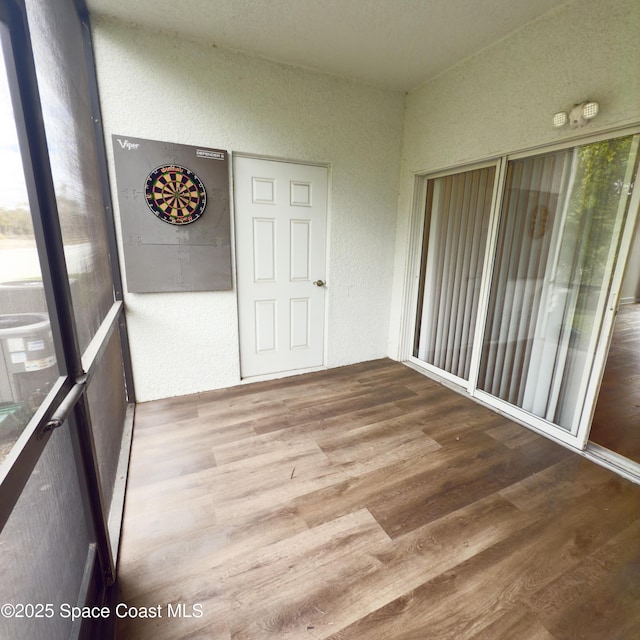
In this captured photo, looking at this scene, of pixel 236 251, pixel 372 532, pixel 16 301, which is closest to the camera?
pixel 16 301

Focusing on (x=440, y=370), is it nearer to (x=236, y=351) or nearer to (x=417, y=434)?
(x=417, y=434)

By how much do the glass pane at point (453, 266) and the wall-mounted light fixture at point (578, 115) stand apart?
2.07ft

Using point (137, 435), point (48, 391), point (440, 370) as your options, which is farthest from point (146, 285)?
point (440, 370)

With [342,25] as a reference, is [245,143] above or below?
below

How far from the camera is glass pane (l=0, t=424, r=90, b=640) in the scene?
Answer: 0.67 meters

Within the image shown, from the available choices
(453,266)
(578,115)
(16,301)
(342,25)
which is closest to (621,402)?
(453,266)

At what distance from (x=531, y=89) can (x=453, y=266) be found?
55.4 inches

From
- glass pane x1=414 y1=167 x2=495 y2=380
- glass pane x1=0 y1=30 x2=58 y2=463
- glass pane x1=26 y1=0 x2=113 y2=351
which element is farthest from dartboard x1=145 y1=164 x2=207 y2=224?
glass pane x1=414 y1=167 x2=495 y2=380

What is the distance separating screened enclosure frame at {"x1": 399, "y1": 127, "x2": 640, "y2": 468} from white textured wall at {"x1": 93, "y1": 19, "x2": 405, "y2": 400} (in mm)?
268

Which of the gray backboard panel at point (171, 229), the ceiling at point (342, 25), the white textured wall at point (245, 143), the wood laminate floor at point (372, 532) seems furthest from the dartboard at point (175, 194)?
the wood laminate floor at point (372, 532)

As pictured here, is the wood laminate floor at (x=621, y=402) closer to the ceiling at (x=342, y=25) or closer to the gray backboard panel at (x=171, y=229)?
the ceiling at (x=342, y=25)

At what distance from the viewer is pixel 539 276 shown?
2.35 metres

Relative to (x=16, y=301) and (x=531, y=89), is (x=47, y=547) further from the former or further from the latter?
(x=531, y=89)

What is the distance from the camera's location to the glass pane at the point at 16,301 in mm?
736
